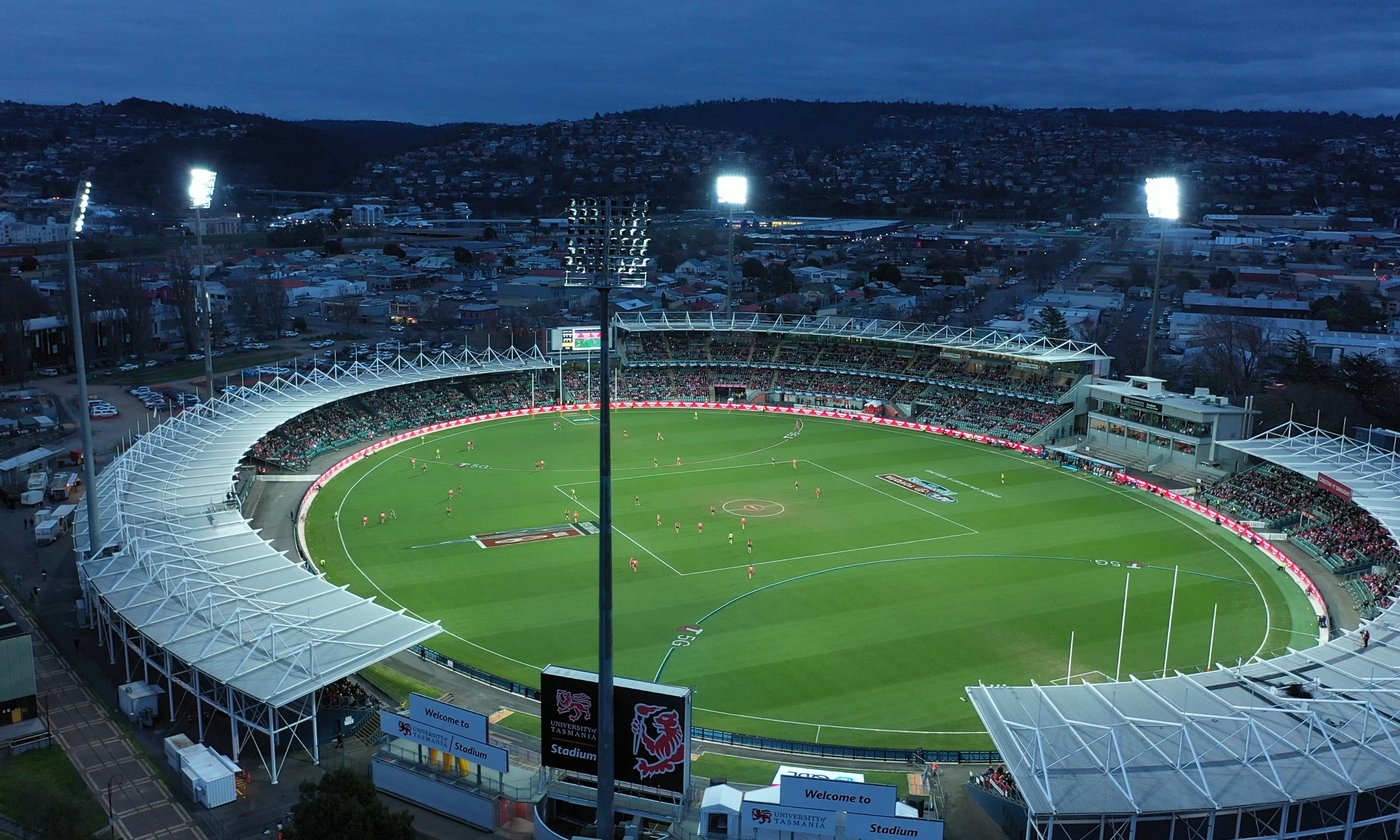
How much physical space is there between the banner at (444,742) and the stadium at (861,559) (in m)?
2.36

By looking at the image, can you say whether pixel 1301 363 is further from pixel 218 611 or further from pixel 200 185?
pixel 200 185

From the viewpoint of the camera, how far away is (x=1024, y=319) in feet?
312

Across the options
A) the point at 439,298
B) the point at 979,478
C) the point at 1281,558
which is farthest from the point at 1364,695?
the point at 439,298

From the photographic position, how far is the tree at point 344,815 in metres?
21.4

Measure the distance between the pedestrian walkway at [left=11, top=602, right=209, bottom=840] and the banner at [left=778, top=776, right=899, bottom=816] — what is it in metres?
13.7

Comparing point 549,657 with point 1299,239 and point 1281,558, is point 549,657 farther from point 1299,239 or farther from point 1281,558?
point 1299,239

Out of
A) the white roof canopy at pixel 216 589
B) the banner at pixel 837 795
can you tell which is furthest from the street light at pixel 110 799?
the banner at pixel 837 795

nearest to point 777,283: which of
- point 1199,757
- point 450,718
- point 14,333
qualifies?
point 14,333

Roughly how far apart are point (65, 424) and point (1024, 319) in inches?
2973

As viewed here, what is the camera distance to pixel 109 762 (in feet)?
92.1

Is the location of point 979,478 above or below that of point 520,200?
below

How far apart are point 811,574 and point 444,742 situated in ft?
76.3

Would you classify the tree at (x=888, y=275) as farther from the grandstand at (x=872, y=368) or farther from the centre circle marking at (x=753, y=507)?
the centre circle marking at (x=753, y=507)

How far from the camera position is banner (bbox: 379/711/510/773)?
25.6 meters
